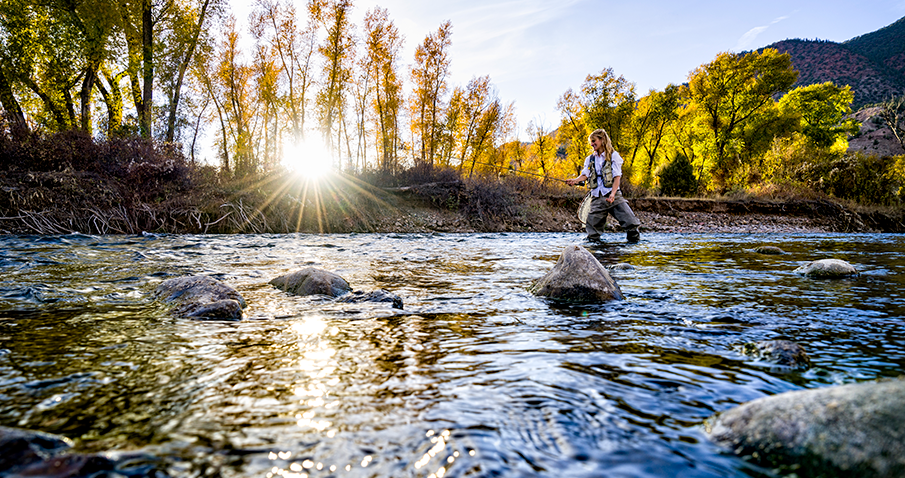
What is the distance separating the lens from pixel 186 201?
13289 millimetres

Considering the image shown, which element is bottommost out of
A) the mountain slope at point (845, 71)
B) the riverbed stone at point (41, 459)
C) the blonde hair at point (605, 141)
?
the riverbed stone at point (41, 459)

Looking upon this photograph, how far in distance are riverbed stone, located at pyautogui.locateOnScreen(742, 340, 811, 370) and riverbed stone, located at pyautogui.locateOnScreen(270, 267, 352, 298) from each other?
10.5 feet

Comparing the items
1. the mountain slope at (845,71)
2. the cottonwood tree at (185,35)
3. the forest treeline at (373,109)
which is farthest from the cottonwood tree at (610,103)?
the mountain slope at (845,71)

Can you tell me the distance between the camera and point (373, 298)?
11.9 ft

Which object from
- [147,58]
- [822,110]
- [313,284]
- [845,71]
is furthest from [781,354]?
[845,71]

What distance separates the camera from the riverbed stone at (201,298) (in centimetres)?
300

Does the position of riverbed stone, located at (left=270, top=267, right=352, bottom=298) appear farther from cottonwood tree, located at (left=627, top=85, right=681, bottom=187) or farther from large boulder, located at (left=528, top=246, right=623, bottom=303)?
cottonwood tree, located at (left=627, top=85, right=681, bottom=187)

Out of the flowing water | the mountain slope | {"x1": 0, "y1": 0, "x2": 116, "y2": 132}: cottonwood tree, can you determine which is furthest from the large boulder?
the mountain slope

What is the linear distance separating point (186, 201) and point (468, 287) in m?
12.6

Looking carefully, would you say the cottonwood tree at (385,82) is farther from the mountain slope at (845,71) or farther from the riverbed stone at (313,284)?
the mountain slope at (845,71)

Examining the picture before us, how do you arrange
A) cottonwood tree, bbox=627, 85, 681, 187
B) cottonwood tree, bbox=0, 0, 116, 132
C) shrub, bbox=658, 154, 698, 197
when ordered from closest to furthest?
cottonwood tree, bbox=0, 0, 116, 132 < shrub, bbox=658, 154, 698, 197 < cottonwood tree, bbox=627, 85, 681, 187

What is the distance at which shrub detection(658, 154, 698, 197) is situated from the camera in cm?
3044

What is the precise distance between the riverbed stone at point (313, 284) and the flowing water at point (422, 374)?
23 centimetres

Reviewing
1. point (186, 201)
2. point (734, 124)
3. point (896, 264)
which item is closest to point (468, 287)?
point (896, 264)
